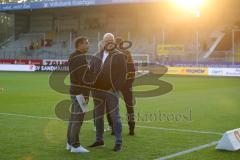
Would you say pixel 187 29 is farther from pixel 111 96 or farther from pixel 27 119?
pixel 111 96

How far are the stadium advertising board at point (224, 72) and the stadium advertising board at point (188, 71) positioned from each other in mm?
481

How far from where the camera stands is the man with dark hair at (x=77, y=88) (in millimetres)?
8555

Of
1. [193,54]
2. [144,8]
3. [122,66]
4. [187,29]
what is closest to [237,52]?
[193,54]

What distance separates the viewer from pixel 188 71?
41000 millimetres

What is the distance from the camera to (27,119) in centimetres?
1302

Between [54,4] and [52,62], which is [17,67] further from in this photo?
[54,4]

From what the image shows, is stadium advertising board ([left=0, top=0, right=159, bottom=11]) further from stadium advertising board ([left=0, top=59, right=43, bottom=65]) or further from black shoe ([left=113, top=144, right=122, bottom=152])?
black shoe ([left=113, top=144, right=122, bottom=152])

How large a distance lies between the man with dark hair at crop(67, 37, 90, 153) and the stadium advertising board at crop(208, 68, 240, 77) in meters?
30.5

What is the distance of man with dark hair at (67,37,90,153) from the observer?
855 centimetres

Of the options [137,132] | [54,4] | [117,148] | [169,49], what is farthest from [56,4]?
[117,148]

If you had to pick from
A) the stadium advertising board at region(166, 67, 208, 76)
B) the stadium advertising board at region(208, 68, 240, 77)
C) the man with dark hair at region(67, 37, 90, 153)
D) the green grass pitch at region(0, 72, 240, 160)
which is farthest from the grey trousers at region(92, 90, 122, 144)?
the stadium advertising board at region(166, 67, 208, 76)

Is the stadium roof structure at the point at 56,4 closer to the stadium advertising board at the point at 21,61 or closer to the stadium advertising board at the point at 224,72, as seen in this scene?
the stadium advertising board at the point at 21,61

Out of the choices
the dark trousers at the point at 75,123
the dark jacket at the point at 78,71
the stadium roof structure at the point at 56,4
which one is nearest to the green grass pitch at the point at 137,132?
the dark trousers at the point at 75,123

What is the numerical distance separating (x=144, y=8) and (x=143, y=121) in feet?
138
